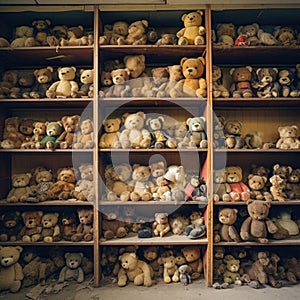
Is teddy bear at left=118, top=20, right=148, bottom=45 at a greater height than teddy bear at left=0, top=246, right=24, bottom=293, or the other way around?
teddy bear at left=118, top=20, right=148, bottom=45

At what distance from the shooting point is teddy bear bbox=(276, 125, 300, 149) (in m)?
2.51

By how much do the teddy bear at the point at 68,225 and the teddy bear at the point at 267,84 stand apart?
1820mm

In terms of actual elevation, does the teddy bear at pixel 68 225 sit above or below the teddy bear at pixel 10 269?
above

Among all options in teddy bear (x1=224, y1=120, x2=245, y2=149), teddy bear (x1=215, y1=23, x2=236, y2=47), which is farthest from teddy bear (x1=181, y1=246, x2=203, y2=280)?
teddy bear (x1=215, y1=23, x2=236, y2=47)

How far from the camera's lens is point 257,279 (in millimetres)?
2400

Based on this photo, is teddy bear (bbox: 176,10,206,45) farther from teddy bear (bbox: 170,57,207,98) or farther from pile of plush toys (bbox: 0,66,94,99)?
pile of plush toys (bbox: 0,66,94,99)

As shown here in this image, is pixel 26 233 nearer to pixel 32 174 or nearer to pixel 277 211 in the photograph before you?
pixel 32 174

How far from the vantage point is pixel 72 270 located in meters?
2.49

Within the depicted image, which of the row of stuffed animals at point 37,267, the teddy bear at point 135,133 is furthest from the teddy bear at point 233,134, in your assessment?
the row of stuffed animals at point 37,267

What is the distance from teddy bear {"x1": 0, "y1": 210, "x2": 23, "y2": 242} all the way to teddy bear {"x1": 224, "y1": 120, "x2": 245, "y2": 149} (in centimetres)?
179

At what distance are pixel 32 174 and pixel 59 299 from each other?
3.52 feet

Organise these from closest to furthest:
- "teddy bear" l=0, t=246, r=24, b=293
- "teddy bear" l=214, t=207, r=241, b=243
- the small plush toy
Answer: "teddy bear" l=0, t=246, r=24, b=293 < "teddy bear" l=214, t=207, r=241, b=243 < the small plush toy

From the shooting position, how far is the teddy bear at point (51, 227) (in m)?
2.49

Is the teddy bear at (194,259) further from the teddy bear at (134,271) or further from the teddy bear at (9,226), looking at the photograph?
the teddy bear at (9,226)
